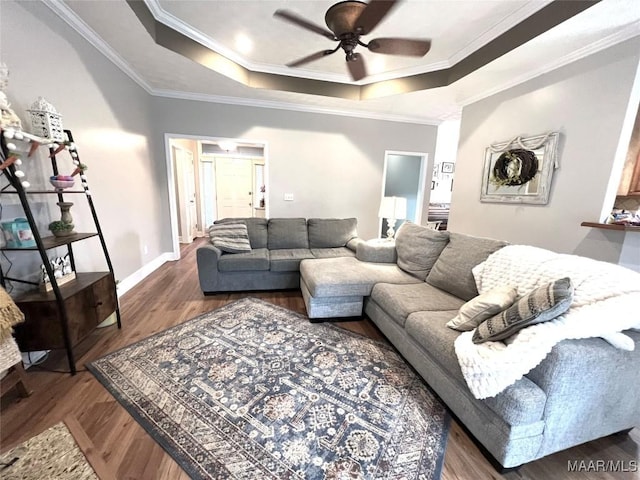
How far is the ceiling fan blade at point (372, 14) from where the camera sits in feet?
5.64

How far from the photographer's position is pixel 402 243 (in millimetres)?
2773

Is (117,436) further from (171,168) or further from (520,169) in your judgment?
(520,169)

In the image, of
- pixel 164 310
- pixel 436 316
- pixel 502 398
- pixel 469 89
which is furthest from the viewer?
pixel 469 89

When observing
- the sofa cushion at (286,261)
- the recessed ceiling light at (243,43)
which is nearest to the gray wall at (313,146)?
the recessed ceiling light at (243,43)

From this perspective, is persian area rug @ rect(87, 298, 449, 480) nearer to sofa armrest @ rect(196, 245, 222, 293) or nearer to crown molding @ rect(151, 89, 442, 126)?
sofa armrest @ rect(196, 245, 222, 293)

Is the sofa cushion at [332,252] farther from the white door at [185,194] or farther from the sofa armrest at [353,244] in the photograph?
the white door at [185,194]

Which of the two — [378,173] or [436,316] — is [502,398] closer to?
[436,316]

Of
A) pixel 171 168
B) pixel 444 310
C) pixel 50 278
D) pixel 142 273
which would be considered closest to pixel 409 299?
pixel 444 310

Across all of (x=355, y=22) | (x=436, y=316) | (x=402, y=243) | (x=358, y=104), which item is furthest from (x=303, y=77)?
(x=436, y=316)

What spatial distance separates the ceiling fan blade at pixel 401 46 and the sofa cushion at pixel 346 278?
200 centimetres

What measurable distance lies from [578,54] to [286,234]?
3.66 meters

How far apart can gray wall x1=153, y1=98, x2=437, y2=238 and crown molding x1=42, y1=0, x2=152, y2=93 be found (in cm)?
85

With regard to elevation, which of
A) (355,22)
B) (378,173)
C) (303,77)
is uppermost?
(303,77)

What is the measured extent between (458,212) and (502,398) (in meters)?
3.49
